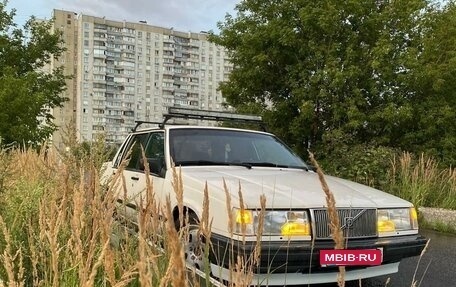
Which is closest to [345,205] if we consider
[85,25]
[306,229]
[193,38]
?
[306,229]

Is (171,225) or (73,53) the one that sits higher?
(73,53)

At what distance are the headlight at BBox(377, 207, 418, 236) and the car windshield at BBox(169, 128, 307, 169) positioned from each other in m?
1.41

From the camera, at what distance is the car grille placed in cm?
367

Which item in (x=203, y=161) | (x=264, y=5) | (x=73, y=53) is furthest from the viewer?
(x=73, y=53)

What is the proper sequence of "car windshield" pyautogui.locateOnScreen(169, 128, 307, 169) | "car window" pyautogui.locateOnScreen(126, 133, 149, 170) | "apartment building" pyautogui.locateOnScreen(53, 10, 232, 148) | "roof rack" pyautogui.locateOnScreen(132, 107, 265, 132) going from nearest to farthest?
1. "car windshield" pyautogui.locateOnScreen(169, 128, 307, 169)
2. "car window" pyautogui.locateOnScreen(126, 133, 149, 170)
3. "roof rack" pyautogui.locateOnScreen(132, 107, 265, 132)
4. "apartment building" pyautogui.locateOnScreen(53, 10, 232, 148)

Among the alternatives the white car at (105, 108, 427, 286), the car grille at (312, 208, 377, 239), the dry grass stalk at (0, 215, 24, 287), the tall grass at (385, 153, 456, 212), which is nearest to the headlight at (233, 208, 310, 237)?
the white car at (105, 108, 427, 286)

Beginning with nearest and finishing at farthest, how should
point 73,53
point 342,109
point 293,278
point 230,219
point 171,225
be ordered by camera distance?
point 171,225 → point 230,219 → point 293,278 → point 342,109 → point 73,53

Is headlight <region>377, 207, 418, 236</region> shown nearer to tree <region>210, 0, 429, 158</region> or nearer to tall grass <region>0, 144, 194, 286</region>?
tall grass <region>0, 144, 194, 286</region>

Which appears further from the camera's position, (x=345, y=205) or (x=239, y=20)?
(x=239, y=20)

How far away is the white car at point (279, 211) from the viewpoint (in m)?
3.45

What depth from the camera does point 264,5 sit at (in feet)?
71.9

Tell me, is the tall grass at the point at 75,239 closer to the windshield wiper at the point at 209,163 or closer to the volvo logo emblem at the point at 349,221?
the windshield wiper at the point at 209,163

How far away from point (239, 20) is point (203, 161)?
1822cm

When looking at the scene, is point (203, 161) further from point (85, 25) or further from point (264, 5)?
point (85, 25)
